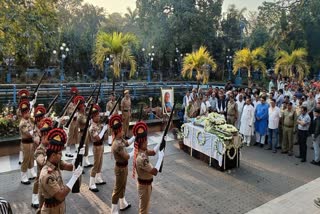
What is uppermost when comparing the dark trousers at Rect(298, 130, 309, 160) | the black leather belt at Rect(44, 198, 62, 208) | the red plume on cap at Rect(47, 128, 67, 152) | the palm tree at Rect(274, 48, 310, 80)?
the palm tree at Rect(274, 48, 310, 80)

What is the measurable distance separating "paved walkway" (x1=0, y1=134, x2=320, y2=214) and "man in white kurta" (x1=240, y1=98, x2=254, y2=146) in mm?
1629

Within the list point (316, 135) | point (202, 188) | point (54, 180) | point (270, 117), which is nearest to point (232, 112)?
point (270, 117)

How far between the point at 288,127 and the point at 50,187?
832 centimetres

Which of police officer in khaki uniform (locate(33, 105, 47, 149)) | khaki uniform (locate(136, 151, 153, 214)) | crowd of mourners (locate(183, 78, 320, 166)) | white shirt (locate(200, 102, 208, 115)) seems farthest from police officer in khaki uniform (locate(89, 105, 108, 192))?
white shirt (locate(200, 102, 208, 115))

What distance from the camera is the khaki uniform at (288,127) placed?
10.3 m

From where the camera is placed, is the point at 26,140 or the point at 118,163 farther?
the point at 26,140

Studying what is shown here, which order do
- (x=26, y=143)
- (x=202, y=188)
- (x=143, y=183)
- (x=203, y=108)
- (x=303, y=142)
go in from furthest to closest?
(x=203, y=108)
(x=303, y=142)
(x=202, y=188)
(x=26, y=143)
(x=143, y=183)

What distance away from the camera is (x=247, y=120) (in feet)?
37.9

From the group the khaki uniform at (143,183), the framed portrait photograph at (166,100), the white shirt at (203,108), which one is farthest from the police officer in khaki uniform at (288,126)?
the khaki uniform at (143,183)

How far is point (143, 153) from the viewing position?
556 centimetres

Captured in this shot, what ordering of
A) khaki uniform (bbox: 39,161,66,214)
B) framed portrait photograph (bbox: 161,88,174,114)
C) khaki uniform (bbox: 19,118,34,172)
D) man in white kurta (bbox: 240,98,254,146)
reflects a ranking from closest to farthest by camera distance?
1. khaki uniform (bbox: 39,161,66,214)
2. khaki uniform (bbox: 19,118,34,172)
3. man in white kurta (bbox: 240,98,254,146)
4. framed portrait photograph (bbox: 161,88,174,114)

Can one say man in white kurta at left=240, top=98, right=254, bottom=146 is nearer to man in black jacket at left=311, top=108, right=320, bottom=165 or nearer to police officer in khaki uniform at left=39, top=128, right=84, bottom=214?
man in black jacket at left=311, top=108, right=320, bottom=165

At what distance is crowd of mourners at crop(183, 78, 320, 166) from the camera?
32.4ft

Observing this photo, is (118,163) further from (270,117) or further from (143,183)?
(270,117)
